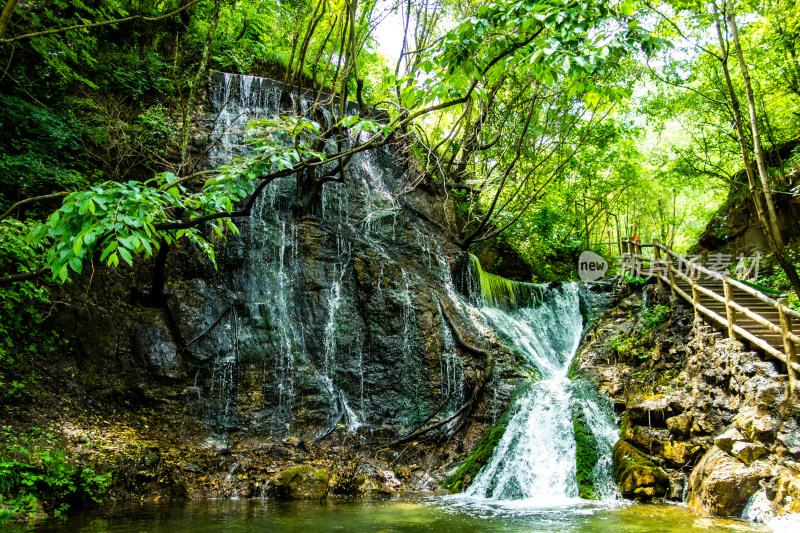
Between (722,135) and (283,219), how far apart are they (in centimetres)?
1486

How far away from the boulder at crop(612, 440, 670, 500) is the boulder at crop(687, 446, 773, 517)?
0.54 m

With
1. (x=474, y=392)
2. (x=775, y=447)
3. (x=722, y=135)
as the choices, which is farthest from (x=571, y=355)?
(x=722, y=135)

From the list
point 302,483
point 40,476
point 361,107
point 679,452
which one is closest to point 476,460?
point 302,483

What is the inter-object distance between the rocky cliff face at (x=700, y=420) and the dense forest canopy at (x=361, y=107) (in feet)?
6.30

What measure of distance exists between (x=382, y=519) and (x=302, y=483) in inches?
94.9

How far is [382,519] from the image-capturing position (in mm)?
5594

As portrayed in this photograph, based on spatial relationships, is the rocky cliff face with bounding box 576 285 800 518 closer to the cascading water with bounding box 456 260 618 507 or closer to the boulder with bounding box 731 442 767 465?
the boulder with bounding box 731 442 767 465

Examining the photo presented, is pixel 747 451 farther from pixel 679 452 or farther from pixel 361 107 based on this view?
pixel 361 107

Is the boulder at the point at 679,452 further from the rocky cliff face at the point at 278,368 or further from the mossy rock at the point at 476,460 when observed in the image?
the rocky cliff face at the point at 278,368

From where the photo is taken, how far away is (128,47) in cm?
1286

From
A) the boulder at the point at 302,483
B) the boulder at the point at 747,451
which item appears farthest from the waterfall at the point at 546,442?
the boulder at the point at 302,483

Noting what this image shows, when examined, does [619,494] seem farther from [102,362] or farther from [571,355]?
[102,362]

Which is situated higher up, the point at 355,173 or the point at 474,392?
the point at 355,173

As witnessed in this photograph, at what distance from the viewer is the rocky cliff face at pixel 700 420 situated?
18.7ft
